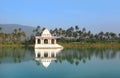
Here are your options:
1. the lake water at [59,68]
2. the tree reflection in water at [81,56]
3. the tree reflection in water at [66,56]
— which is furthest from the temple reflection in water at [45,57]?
the tree reflection in water at [81,56]

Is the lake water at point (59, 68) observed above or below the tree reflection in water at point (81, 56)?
above

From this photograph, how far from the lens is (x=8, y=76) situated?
62.0ft

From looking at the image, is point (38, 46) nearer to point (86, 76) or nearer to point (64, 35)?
point (64, 35)

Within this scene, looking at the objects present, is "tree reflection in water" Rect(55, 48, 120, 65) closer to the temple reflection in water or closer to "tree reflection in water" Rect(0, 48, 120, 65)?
"tree reflection in water" Rect(0, 48, 120, 65)

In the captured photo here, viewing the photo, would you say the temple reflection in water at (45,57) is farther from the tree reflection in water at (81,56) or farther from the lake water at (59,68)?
the tree reflection in water at (81,56)

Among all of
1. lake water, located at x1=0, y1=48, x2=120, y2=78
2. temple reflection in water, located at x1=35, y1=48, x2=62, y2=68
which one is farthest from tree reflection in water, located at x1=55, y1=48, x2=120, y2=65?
temple reflection in water, located at x1=35, y1=48, x2=62, y2=68

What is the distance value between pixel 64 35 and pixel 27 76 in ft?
214

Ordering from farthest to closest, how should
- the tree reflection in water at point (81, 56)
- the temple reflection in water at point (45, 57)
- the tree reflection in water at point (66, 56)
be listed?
the tree reflection in water at point (81, 56)
the tree reflection in water at point (66, 56)
the temple reflection in water at point (45, 57)

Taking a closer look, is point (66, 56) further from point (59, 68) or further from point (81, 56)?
point (59, 68)

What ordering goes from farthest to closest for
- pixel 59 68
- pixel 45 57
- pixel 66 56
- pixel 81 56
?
pixel 81 56
pixel 66 56
pixel 45 57
pixel 59 68

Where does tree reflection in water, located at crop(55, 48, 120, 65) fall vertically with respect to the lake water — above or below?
below

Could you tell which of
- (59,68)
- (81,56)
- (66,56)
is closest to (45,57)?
(66,56)

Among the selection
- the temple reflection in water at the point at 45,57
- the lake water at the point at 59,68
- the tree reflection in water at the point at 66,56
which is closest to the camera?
the lake water at the point at 59,68

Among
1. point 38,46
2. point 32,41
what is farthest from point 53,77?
point 32,41
